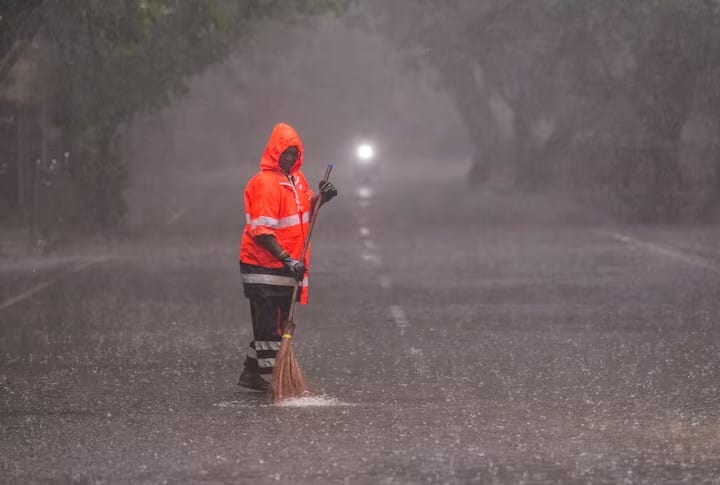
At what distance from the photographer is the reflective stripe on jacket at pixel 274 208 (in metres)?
10.1

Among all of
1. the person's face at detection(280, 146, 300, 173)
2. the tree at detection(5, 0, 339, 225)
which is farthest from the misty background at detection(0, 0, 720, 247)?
the person's face at detection(280, 146, 300, 173)

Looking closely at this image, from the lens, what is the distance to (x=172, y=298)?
1677 cm

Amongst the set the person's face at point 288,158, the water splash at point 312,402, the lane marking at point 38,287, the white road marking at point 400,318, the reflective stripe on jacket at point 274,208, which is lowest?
the water splash at point 312,402

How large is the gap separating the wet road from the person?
1.57 feet

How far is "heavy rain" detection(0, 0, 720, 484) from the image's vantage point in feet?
28.1

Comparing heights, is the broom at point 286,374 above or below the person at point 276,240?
below

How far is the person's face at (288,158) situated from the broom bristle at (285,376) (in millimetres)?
1168

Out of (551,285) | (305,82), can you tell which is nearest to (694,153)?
(551,285)

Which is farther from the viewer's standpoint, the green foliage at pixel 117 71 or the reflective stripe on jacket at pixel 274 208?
the green foliage at pixel 117 71

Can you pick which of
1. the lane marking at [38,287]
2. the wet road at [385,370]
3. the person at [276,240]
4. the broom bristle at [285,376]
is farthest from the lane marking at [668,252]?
the broom bristle at [285,376]

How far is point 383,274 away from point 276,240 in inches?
373

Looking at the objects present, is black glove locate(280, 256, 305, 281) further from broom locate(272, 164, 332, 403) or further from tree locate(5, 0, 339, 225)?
tree locate(5, 0, 339, 225)

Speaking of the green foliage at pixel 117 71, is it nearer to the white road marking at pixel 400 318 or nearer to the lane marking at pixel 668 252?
the lane marking at pixel 668 252

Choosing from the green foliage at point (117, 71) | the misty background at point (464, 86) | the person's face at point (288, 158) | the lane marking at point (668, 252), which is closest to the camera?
the person's face at point (288, 158)
